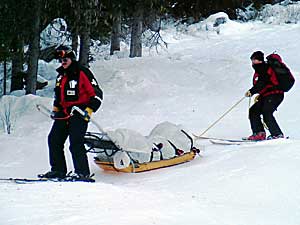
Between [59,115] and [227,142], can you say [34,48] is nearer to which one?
[227,142]

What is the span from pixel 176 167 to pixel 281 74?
2.42 m

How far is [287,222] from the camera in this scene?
15.3 ft

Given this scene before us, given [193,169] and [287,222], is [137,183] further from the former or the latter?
[287,222]

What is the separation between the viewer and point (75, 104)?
22.5ft

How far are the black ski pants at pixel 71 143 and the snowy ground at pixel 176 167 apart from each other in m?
0.43

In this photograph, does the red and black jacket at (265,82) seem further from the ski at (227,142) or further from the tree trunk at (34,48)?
the tree trunk at (34,48)

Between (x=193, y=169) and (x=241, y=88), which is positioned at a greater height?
(x=241, y=88)

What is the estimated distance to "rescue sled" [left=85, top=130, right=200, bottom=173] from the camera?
7.30 m

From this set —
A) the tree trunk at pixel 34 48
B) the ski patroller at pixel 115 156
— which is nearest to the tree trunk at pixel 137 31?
the tree trunk at pixel 34 48

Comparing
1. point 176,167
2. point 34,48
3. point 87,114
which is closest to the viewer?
point 87,114

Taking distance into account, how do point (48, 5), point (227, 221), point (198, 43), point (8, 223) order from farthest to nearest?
1. point (198, 43)
2. point (48, 5)
3. point (227, 221)
4. point (8, 223)

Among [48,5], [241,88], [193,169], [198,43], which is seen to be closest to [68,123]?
[193,169]

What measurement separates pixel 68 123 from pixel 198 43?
1699 cm

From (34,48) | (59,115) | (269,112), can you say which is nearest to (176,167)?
(59,115)
